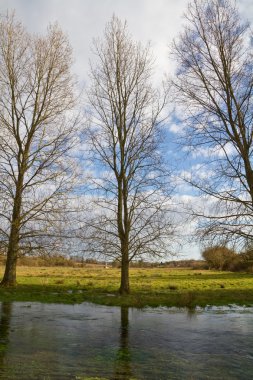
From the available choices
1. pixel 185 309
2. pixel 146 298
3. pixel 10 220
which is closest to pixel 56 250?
pixel 10 220

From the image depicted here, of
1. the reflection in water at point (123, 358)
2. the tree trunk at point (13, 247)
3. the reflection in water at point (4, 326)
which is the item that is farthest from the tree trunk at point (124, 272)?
the reflection in water at point (123, 358)

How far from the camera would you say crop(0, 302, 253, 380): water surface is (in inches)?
249

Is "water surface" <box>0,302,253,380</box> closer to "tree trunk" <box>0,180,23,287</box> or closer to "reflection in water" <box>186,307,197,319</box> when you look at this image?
"reflection in water" <box>186,307,197,319</box>

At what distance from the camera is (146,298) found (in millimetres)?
17469

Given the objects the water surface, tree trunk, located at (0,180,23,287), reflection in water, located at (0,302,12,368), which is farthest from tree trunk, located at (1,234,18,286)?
the water surface

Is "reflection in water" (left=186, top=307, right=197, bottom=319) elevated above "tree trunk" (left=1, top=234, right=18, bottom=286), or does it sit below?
below

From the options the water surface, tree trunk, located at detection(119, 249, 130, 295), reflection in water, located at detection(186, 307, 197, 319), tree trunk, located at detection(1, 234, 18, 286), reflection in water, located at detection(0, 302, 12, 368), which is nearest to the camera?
the water surface

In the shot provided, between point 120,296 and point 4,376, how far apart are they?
12923mm

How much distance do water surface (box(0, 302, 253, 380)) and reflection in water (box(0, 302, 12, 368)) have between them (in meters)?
0.02

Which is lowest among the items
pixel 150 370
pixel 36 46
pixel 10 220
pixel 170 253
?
pixel 150 370

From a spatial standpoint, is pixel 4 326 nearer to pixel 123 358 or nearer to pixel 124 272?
pixel 123 358

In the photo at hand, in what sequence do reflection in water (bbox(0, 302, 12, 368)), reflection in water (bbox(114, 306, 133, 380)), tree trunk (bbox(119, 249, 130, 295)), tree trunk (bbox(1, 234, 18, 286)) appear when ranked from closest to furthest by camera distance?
reflection in water (bbox(114, 306, 133, 380))
reflection in water (bbox(0, 302, 12, 368))
tree trunk (bbox(119, 249, 130, 295))
tree trunk (bbox(1, 234, 18, 286))

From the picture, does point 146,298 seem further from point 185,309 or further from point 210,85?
point 210,85

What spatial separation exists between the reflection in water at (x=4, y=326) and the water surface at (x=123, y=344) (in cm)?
2
